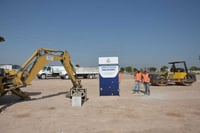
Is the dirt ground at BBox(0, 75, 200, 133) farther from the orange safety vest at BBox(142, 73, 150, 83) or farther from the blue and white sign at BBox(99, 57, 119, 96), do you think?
the orange safety vest at BBox(142, 73, 150, 83)

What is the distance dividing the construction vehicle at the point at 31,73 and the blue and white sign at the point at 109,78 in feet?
6.43

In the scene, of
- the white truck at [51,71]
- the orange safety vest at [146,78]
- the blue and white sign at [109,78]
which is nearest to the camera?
the blue and white sign at [109,78]

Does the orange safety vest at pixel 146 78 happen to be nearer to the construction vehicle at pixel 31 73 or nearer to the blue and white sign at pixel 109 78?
the blue and white sign at pixel 109 78

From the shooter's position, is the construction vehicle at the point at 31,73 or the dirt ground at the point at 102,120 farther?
the construction vehicle at the point at 31,73

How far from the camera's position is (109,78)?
13.4m

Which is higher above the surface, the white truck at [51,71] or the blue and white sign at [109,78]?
the white truck at [51,71]

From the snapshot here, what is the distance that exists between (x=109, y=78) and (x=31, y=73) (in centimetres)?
513

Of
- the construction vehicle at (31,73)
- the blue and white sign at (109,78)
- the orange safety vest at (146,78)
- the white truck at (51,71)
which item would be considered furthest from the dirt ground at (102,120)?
the white truck at (51,71)

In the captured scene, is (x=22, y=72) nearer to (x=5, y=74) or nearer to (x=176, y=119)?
(x=5, y=74)

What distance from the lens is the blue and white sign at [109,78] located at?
13.3m

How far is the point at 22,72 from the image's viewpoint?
35.8 feet

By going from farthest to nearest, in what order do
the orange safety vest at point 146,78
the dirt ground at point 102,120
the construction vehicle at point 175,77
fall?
the construction vehicle at point 175,77 < the orange safety vest at point 146,78 < the dirt ground at point 102,120

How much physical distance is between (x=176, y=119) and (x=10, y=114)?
21.2ft

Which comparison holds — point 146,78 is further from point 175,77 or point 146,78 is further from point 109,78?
point 175,77
